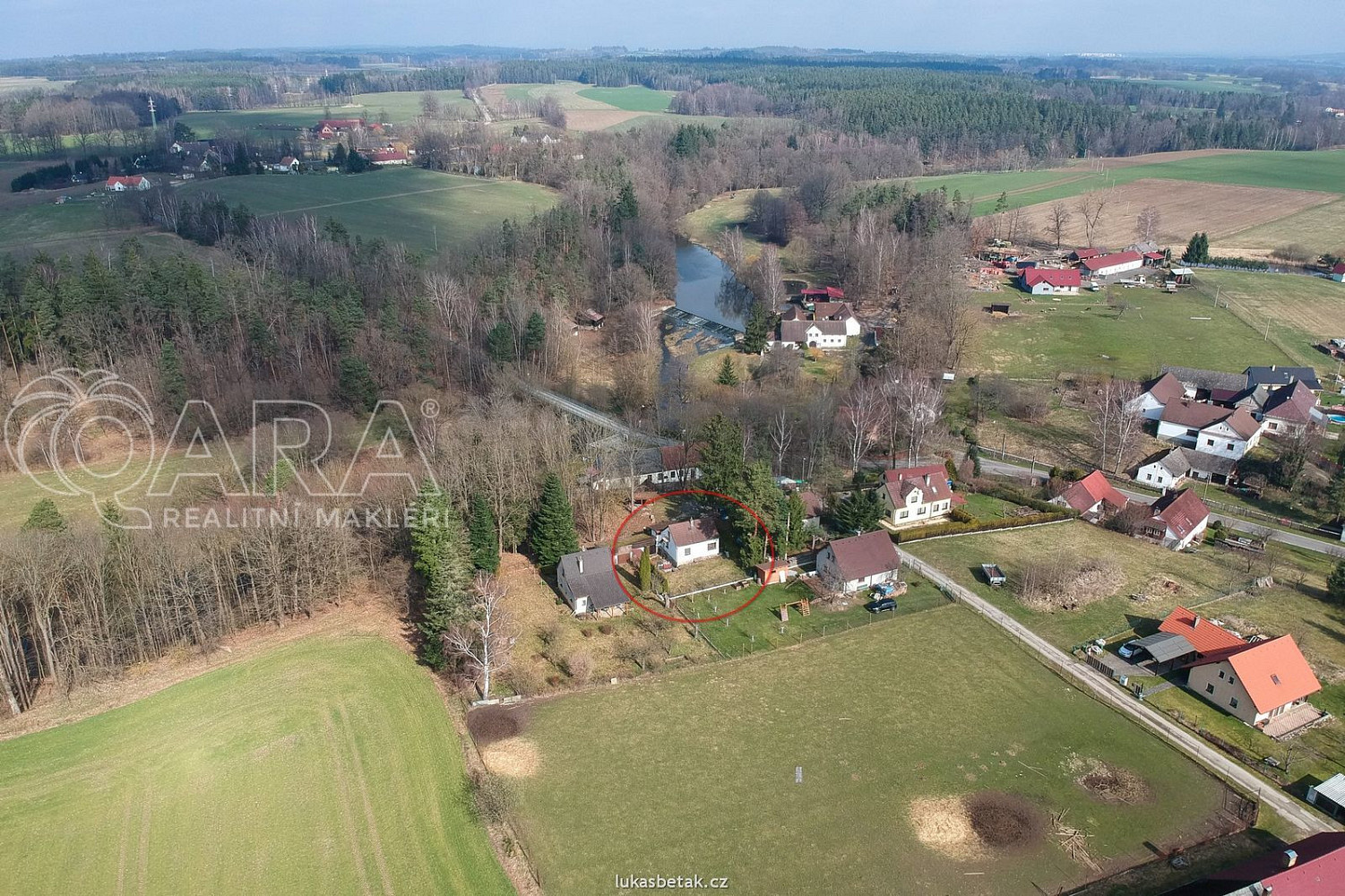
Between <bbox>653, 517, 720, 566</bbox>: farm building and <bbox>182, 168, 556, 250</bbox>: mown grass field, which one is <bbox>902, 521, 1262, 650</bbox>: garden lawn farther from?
<bbox>182, 168, 556, 250</bbox>: mown grass field

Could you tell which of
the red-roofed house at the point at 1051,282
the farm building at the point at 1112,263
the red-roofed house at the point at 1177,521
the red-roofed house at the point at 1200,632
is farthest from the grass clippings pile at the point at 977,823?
the farm building at the point at 1112,263

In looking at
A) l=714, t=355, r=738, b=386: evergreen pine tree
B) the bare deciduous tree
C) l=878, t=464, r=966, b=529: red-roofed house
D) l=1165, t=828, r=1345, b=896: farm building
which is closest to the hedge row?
l=878, t=464, r=966, b=529: red-roofed house

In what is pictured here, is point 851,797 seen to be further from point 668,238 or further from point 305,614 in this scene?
point 668,238

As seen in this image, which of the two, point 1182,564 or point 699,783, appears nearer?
point 699,783

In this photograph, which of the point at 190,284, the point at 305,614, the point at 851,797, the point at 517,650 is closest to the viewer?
the point at 851,797

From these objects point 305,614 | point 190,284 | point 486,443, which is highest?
point 190,284

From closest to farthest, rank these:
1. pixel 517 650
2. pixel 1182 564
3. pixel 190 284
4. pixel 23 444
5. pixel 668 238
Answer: pixel 517 650
pixel 1182 564
pixel 23 444
pixel 190 284
pixel 668 238

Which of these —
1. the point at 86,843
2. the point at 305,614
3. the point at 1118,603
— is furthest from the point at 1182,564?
the point at 86,843
